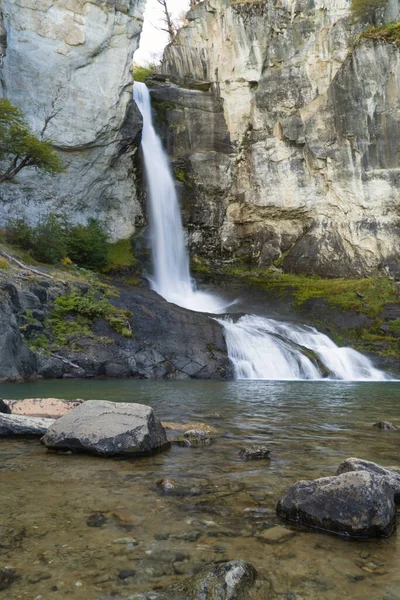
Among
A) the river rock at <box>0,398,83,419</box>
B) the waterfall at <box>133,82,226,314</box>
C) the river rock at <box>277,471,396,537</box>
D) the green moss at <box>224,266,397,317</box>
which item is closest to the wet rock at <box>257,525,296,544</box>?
the river rock at <box>277,471,396,537</box>

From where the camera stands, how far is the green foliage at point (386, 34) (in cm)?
2475

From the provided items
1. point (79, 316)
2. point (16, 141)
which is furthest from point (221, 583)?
point (16, 141)

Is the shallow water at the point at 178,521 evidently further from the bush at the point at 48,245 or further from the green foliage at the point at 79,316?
the bush at the point at 48,245

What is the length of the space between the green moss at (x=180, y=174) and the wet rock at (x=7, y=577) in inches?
1060

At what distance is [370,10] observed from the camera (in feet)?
86.7

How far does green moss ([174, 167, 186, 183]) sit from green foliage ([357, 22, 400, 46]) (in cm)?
1195

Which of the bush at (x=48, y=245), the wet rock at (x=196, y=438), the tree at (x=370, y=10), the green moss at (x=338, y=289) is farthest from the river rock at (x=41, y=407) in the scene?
the tree at (x=370, y=10)

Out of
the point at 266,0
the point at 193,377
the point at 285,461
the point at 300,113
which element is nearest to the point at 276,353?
the point at 193,377

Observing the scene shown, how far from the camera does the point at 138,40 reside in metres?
25.4

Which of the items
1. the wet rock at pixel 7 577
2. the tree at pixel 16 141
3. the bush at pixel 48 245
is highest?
the tree at pixel 16 141

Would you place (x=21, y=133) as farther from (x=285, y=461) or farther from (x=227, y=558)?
(x=227, y=558)

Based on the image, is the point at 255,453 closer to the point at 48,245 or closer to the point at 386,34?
the point at 48,245

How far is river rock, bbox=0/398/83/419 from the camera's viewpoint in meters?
6.47

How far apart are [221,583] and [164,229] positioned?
82.3ft
